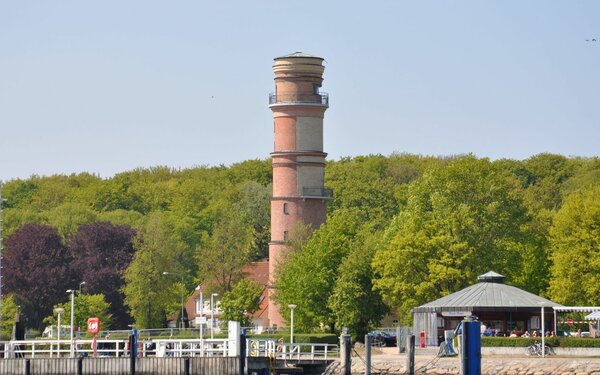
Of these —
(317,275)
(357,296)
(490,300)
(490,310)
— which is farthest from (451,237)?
(490,310)

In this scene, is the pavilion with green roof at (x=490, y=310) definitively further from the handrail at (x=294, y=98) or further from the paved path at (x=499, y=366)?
the handrail at (x=294, y=98)

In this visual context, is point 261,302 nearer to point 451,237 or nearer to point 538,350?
point 451,237

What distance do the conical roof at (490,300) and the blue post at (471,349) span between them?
40.3 metres

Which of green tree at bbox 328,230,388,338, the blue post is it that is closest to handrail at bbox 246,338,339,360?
green tree at bbox 328,230,388,338

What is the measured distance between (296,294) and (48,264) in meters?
36.4

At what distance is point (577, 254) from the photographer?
96.1 m

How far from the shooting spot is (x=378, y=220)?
14612 centimetres

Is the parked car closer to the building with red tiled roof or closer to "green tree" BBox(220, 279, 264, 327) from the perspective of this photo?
"green tree" BBox(220, 279, 264, 327)

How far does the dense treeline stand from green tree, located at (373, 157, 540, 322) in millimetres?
89

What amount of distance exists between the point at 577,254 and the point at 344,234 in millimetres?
18923

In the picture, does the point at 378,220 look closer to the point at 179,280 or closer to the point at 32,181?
the point at 179,280

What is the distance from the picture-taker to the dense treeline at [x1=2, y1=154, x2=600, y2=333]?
3873 inches

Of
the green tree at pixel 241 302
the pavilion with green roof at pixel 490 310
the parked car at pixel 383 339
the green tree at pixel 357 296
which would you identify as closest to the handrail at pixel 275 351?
the pavilion with green roof at pixel 490 310

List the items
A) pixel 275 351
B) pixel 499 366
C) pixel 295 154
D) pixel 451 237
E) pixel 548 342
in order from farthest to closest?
pixel 295 154, pixel 451 237, pixel 548 342, pixel 275 351, pixel 499 366
